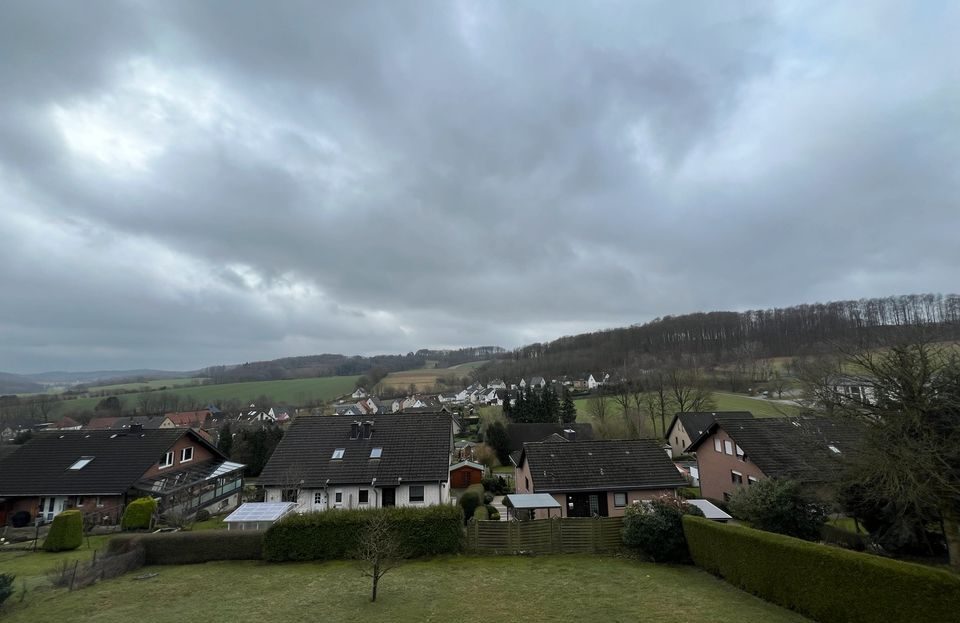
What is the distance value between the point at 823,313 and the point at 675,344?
122 feet

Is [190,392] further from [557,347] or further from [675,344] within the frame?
[675,344]

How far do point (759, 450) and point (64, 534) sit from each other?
125 ft

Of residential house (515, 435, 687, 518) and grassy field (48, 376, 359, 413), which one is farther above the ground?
grassy field (48, 376, 359, 413)

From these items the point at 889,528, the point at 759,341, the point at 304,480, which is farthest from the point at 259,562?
the point at 759,341

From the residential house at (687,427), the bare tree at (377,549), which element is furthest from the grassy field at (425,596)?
the residential house at (687,427)

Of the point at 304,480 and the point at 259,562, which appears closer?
the point at 259,562

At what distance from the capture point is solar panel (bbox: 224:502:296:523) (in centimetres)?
2081

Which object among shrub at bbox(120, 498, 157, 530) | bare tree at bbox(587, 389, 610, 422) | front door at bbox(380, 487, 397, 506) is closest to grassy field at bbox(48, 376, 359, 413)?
bare tree at bbox(587, 389, 610, 422)

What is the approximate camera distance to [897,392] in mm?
15406

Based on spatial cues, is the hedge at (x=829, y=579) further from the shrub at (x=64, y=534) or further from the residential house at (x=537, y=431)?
the residential house at (x=537, y=431)

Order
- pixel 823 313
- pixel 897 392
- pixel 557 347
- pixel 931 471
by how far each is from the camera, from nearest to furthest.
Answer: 1. pixel 931 471
2. pixel 897 392
3. pixel 823 313
4. pixel 557 347

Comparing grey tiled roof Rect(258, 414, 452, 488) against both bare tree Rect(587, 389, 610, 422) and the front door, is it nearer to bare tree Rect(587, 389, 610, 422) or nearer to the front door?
the front door

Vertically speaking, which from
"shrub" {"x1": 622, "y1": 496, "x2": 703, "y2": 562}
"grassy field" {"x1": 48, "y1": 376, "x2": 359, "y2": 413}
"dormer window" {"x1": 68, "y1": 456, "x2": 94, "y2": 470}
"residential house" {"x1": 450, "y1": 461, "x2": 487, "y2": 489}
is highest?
"grassy field" {"x1": 48, "y1": 376, "x2": 359, "y2": 413}

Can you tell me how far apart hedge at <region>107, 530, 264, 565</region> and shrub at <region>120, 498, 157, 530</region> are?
7.59m
